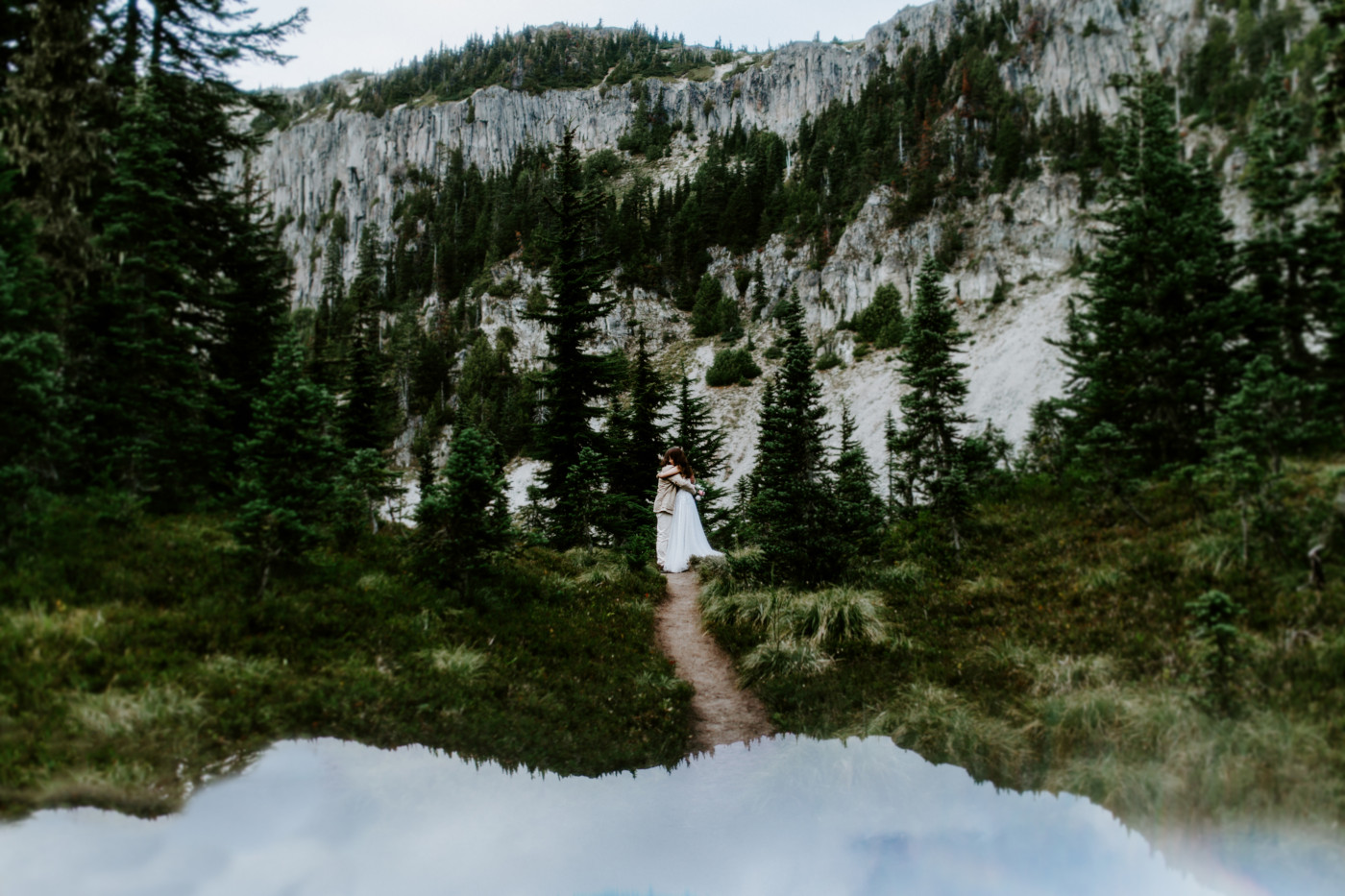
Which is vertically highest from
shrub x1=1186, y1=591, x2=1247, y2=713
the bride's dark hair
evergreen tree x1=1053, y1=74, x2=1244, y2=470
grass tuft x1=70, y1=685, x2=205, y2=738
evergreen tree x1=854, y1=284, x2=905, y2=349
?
evergreen tree x1=854, y1=284, x2=905, y2=349

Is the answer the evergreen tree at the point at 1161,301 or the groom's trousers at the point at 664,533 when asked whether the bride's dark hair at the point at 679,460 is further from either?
the evergreen tree at the point at 1161,301

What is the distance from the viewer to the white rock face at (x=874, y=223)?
42250 millimetres

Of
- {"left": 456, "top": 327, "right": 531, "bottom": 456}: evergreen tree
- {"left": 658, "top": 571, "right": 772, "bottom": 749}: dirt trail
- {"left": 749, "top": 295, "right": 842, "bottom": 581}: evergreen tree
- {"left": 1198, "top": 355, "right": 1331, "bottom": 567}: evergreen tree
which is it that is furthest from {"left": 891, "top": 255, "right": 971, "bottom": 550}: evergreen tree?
{"left": 456, "top": 327, "right": 531, "bottom": 456}: evergreen tree

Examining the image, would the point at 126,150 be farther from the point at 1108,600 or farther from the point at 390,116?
the point at 390,116

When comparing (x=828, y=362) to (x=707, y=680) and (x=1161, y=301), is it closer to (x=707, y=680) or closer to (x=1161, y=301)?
(x=1161, y=301)

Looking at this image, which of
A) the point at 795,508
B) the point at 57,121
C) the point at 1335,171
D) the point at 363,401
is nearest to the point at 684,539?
the point at 795,508

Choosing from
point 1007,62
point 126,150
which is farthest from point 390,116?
point 126,150

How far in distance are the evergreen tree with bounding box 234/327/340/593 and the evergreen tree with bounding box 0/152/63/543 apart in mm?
1619

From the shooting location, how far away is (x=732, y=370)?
59.8 metres

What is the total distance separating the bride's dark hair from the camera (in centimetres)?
1564

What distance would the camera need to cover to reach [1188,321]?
24.2 feet

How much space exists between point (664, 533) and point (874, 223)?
65.7 meters

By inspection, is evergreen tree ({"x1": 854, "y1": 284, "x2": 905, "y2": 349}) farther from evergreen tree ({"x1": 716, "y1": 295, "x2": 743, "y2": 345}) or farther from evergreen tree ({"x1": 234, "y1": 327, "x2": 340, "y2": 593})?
evergreen tree ({"x1": 234, "y1": 327, "x2": 340, "y2": 593})

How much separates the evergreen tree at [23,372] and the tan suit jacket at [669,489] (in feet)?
37.0
